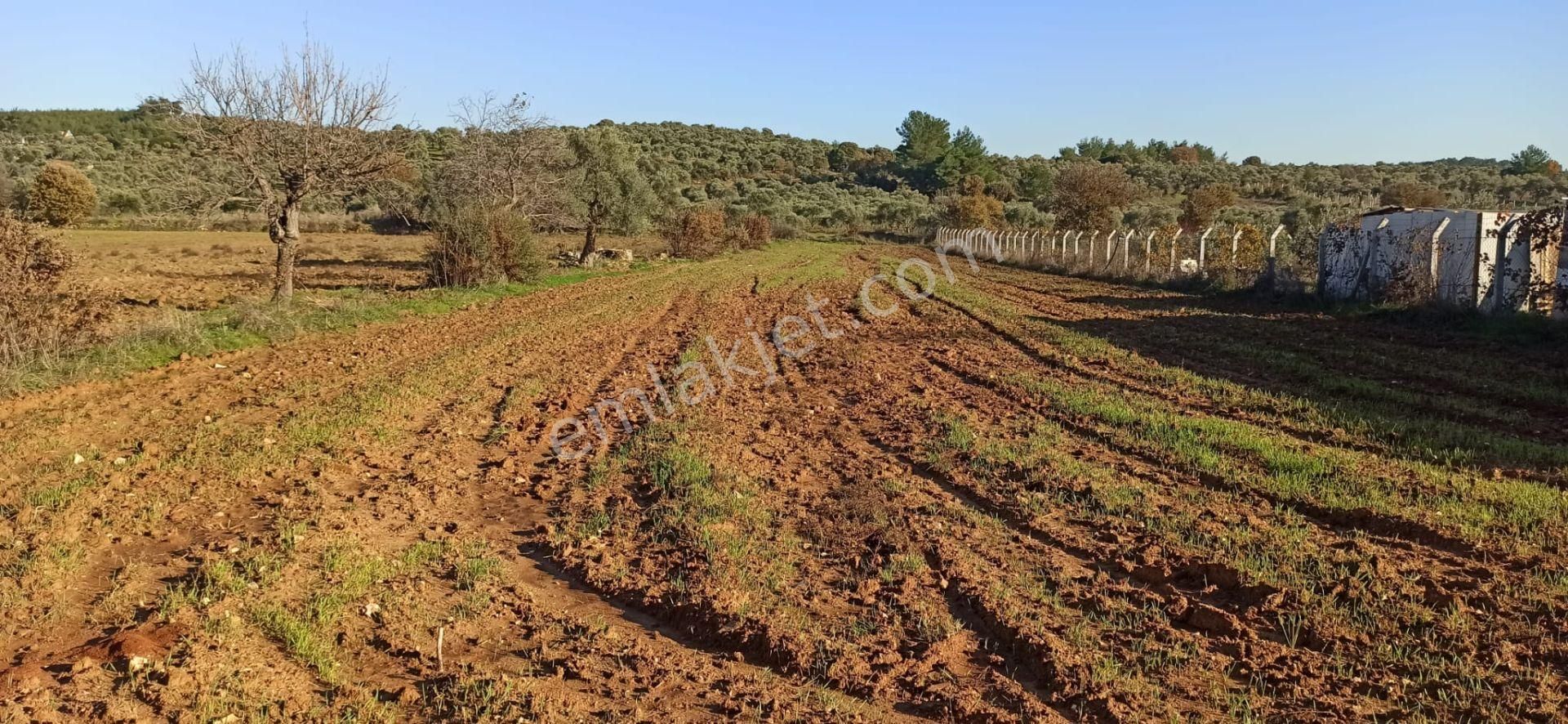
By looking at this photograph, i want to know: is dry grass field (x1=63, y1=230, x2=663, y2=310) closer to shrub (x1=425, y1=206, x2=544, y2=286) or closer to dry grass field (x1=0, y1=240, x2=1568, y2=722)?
shrub (x1=425, y1=206, x2=544, y2=286)

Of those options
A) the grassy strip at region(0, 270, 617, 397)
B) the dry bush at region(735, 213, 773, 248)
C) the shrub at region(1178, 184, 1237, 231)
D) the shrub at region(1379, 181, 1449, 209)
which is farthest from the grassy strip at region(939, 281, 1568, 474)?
the shrub at region(1178, 184, 1237, 231)

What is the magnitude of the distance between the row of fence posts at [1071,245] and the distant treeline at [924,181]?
221 cm

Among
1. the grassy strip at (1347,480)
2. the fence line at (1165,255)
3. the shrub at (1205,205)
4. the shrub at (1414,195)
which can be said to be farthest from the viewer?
the shrub at (1205,205)

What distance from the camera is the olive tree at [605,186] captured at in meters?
30.7

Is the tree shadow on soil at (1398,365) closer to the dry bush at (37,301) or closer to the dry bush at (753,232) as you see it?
the dry bush at (37,301)


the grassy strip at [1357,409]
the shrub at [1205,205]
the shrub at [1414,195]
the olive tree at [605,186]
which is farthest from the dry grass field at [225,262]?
the shrub at [1414,195]

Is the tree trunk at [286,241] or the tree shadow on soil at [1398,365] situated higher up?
the tree trunk at [286,241]

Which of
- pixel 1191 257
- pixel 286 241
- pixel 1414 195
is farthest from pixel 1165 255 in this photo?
pixel 1414 195

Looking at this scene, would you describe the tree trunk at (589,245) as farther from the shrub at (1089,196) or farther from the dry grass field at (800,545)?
the shrub at (1089,196)

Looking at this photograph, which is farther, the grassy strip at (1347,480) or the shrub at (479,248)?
the shrub at (479,248)

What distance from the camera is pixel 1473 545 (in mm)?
4613

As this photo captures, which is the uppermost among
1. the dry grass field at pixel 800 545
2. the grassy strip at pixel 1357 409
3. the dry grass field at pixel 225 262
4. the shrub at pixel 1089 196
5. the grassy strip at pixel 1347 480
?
the shrub at pixel 1089 196

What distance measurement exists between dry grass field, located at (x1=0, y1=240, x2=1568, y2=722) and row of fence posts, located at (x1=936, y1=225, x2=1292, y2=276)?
11957 millimetres

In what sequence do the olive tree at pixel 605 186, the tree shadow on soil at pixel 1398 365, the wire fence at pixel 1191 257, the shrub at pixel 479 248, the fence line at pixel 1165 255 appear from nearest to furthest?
the tree shadow on soil at pixel 1398 365 < the wire fence at pixel 1191 257 < the fence line at pixel 1165 255 < the shrub at pixel 479 248 < the olive tree at pixel 605 186
